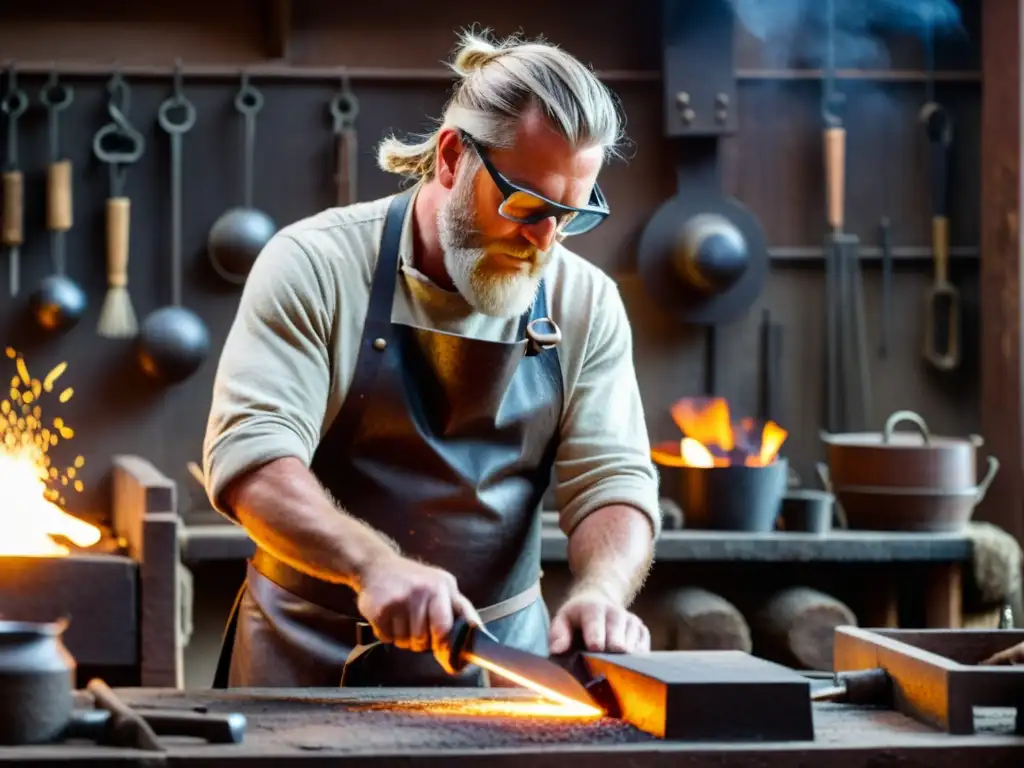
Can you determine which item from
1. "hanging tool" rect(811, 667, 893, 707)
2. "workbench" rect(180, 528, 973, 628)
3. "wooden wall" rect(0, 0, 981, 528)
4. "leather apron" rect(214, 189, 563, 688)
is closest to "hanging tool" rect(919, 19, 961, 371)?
"wooden wall" rect(0, 0, 981, 528)

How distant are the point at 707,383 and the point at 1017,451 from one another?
111 cm

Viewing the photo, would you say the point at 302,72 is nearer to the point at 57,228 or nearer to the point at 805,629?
the point at 57,228

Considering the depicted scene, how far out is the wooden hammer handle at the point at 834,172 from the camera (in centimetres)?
561

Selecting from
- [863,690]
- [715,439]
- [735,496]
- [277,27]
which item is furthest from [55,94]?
[863,690]

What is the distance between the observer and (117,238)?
543 cm

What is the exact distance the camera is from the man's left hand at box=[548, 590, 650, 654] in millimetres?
2523

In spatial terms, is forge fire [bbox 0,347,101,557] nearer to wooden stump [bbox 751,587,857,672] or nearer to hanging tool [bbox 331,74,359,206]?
hanging tool [bbox 331,74,359,206]

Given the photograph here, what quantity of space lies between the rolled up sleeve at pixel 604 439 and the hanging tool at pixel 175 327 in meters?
2.61

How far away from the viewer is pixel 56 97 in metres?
5.54

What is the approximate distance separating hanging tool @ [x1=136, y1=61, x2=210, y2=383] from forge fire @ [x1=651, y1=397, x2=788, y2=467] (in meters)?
1.65

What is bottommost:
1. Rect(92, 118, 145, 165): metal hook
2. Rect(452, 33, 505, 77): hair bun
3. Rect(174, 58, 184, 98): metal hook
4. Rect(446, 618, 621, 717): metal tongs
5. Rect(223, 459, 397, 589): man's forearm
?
Rect(446, 618, 621, 717): metal tongs

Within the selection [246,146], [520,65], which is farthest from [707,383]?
[520,65]

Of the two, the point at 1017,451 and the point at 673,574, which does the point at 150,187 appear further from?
the point at 1017,451

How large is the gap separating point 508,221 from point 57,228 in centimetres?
311
